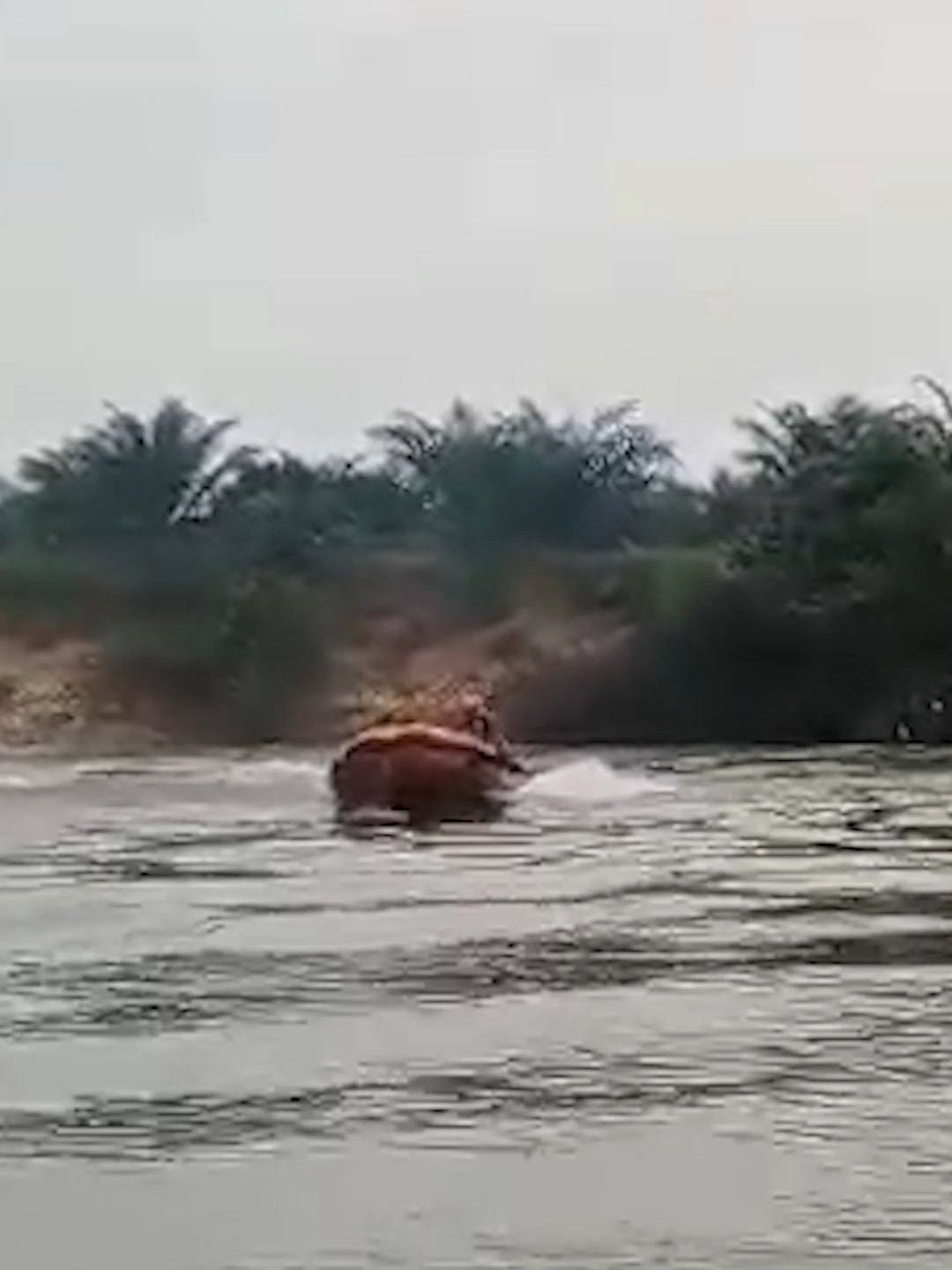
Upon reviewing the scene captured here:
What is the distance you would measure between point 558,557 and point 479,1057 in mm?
42520

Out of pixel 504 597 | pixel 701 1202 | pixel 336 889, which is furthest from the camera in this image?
pixel 504 597

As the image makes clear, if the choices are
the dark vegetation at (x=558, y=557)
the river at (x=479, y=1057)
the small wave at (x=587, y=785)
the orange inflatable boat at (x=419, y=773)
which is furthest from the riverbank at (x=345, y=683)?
the river at (x=479, y=1057)

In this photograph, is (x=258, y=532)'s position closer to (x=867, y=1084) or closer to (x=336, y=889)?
(x=336, y=889)

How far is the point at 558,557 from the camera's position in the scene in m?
53.8

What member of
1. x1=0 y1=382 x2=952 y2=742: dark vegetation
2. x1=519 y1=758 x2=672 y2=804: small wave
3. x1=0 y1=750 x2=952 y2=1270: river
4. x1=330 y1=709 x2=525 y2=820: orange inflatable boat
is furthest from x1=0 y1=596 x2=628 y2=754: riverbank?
x1=0 y1=750 x2=952 y2=1270: river

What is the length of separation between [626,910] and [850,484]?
3011 centimetres

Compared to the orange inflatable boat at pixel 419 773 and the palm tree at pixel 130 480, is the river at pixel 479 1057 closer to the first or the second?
the orange inflatable boat at pixel 419 773

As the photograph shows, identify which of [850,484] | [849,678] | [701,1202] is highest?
[850,484]

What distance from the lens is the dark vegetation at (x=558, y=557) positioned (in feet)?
146

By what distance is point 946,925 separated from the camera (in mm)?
15844

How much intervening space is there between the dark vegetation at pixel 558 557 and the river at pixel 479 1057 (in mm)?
22791

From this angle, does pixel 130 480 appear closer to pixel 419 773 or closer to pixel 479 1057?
pixel 419 773

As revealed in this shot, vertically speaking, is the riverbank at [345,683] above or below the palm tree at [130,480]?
below


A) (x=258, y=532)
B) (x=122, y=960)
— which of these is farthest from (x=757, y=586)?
(x=122, y=960)
